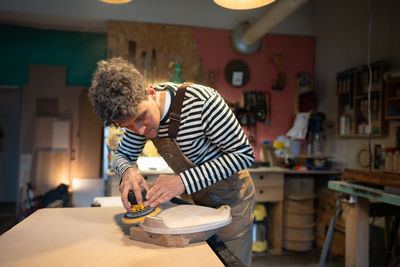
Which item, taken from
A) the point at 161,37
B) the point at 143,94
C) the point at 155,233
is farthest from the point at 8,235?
the point at 161,37

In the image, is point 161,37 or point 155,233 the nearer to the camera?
point 155,233

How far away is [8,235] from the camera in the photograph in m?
0.98

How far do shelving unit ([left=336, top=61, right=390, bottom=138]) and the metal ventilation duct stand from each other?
1013 millimetres

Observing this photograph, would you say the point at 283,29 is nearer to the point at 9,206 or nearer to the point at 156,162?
the point at 156,162

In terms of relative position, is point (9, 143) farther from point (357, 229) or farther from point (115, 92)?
point (357, 229)

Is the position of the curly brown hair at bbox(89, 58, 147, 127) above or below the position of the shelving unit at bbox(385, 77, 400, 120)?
below

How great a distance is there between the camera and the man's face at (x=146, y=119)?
1.12m

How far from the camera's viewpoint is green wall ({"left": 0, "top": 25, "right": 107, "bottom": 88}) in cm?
427

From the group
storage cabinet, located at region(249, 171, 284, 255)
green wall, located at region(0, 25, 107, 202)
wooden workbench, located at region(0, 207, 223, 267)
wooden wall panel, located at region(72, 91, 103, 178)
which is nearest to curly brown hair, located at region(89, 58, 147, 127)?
wooden workbench, located at region(0, 207, 223, 267)

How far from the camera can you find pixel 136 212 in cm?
104

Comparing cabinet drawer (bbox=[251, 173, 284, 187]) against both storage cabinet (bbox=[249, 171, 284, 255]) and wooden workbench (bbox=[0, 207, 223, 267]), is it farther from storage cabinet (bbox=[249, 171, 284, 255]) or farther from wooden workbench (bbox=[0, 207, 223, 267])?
wooden workbench (bbox=[0, 207, 223, 267])

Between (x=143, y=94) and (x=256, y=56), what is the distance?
323cm

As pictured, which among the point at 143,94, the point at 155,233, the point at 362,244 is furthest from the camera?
the point at 362,244

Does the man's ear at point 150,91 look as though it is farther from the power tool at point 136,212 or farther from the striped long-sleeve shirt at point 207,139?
the power tool at point 136,212
